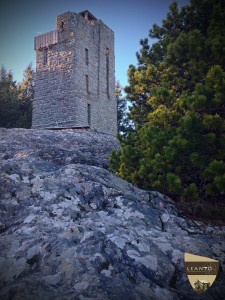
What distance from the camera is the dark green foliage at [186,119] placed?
4844mm

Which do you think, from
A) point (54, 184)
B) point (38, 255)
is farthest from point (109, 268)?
point (54, 184)

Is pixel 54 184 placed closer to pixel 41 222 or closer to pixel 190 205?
pixel 41 222

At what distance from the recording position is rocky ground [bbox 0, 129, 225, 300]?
2.39 metres

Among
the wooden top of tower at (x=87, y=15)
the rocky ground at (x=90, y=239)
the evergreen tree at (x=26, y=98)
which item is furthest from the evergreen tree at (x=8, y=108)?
the rocky ground at (x=90, y=239)

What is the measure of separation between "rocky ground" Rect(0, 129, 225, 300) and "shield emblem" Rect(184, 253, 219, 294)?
0.24 ft

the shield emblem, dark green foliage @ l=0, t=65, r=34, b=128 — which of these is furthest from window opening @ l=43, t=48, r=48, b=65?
the shield emblem

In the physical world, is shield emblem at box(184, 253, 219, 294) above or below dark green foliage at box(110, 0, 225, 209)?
below

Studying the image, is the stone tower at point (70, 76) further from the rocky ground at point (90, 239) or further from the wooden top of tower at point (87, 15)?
the rocky ground at point (90, 239)

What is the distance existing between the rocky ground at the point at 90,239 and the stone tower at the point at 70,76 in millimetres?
11897

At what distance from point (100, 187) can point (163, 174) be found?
1.59 m

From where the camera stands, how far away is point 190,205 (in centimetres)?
506

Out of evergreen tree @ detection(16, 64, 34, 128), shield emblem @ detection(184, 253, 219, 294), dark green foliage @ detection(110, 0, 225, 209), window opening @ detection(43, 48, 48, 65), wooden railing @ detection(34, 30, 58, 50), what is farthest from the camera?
evergreen tree @ detection(16, 64, 34, 128)

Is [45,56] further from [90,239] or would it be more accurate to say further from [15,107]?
[90,239]

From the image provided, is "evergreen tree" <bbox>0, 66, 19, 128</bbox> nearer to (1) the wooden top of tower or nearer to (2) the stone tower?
(2) the stone tower
